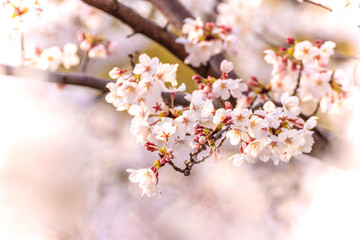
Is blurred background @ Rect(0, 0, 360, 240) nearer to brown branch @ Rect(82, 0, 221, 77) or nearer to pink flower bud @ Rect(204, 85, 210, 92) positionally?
brown branch @ Rect(82, 0, 221, 77)

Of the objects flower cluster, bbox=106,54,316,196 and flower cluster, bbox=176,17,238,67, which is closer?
flower cluster, bbox=106,54,316,196

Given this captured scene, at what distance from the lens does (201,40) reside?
1.75 meters

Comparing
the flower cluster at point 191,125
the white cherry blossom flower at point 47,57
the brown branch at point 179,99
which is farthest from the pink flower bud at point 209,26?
the white cherry blossom flower at point 47,57

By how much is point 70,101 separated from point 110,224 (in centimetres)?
122

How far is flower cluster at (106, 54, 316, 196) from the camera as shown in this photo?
1.13 metres

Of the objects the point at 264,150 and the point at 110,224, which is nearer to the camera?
the point at 264,150

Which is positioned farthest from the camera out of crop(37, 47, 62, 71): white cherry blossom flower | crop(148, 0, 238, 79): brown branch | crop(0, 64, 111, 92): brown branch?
crop(37, 47, 62, 71): white cherry blossom flower

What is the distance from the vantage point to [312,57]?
65.4 inches

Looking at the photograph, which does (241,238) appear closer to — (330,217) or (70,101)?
(330,217)

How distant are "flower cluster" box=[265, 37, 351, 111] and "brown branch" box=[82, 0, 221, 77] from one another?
279mm

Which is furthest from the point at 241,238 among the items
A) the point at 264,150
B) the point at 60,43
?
the point at 60,43

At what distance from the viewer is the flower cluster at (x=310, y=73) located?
1655mm

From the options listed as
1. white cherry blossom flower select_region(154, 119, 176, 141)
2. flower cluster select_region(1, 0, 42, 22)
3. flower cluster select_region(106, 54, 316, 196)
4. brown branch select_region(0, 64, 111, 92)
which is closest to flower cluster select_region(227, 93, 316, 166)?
flower cluster select_region(106, 54, 316, 196)

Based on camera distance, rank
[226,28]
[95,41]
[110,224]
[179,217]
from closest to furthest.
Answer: [226,28] → [95,41] → [179,217] → [110,224]
